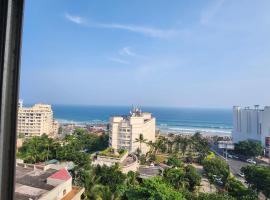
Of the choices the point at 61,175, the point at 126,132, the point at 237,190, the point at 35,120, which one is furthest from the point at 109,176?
the point at 35,120

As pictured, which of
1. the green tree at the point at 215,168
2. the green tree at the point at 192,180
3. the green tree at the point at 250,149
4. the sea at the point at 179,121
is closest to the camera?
the green tree at the point at 192,180

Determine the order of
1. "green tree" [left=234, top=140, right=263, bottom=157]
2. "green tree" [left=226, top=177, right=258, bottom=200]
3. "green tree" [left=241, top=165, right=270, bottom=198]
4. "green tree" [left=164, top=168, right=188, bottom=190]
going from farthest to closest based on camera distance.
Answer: "green tree" [left=234, top=140, right=263, bottom=157], "green tree" [left=241, top=165, right=270, bottom=198], "green tree" [left=164, top=168, right=188, bottom=190], "green tree" [left=226, top=177, right=258, bottom=200]

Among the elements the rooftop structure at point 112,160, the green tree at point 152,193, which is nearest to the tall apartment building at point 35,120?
the rooftop structure at point 112,160

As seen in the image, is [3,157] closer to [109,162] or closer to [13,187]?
[13,187]

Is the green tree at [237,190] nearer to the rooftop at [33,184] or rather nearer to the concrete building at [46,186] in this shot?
the concrete building at [46,186]

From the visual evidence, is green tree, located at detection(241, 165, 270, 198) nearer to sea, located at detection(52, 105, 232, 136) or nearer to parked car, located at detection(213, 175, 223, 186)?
parked car, located at detection(213, 175, 223, 186)

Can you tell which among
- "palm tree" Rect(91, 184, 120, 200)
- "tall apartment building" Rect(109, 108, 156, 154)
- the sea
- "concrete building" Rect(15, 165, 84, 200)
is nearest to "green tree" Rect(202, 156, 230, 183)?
"tall apartment building" Rect(109, 108, 156, 154)

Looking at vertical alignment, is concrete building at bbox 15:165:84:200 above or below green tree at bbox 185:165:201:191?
above
